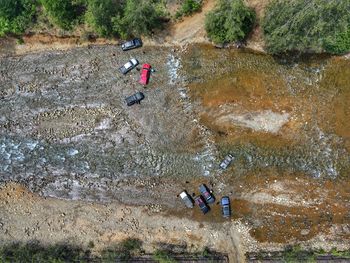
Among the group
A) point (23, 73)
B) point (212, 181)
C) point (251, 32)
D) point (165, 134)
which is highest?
point (251, 32)

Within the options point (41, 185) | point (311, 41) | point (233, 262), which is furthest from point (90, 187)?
point (311, 41)

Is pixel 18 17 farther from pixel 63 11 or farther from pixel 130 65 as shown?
pixel 130 65

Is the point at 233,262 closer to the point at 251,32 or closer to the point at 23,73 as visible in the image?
the point at 251,32

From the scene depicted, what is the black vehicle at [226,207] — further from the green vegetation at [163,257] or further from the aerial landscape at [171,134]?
the green vegetation at [163,257]

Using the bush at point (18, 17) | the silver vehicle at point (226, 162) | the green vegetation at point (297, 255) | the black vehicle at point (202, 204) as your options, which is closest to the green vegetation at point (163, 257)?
the black vehicle at point (202, 204)

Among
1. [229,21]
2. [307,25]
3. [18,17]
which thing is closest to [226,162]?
[229,21]

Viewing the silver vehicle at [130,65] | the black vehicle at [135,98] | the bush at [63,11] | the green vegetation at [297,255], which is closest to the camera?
the green vegetation at [297,255]
